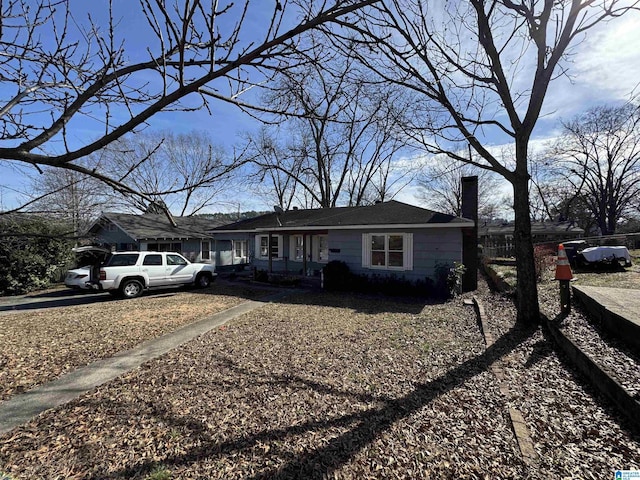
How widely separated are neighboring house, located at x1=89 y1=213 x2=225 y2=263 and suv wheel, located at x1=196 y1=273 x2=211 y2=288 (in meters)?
5.43

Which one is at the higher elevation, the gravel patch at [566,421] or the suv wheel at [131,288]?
the suv wheel at [131,288]

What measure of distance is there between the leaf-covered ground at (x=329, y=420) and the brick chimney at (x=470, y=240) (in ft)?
22.8

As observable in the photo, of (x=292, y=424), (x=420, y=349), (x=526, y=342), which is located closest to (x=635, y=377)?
(x=526, y=342)

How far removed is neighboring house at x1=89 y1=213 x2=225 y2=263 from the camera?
17.9m

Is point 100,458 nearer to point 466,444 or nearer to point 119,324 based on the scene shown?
point 466,444

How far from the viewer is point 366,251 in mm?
12945

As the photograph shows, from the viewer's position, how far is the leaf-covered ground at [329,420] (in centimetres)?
272

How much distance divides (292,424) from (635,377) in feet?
13.2

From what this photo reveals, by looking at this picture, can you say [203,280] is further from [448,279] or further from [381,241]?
[448,279]

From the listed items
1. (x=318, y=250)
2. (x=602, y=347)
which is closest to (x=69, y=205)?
(x=602, y=347)

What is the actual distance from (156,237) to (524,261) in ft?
58.9

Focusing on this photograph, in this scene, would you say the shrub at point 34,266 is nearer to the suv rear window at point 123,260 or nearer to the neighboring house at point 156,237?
the neighboring house at point 156,237

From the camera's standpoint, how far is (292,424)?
333 centimetres

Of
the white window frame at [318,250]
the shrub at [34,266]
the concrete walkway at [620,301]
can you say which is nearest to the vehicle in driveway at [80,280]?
the shrub at [34,266]
